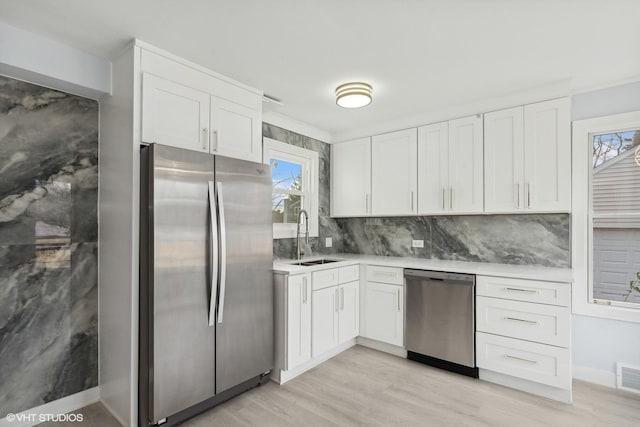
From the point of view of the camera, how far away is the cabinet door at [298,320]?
273cm

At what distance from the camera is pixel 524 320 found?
102 inches

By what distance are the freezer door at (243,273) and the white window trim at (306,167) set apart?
85 centimetres

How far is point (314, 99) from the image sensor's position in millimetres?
3096

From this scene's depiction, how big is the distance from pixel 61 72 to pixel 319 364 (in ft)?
9.95

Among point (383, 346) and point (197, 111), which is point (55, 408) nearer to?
point (197, 111)

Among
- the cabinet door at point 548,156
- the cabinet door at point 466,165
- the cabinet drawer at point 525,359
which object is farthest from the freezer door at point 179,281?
the cabinet door at point 548,156

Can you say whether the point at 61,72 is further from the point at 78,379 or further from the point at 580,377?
the point at 580,377

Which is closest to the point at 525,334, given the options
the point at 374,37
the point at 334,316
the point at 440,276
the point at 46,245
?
the point at 440,276

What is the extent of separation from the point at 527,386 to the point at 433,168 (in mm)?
2052

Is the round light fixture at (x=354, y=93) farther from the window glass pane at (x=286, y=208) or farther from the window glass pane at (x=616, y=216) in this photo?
the window glass pane at (x=616, y=216)

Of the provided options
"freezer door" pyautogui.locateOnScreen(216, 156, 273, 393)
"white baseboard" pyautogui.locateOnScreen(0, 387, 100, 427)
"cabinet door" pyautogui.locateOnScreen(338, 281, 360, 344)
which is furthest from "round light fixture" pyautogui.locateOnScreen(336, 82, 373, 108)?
"white baseboard" pyautogui.locateOnScreen(0, 387, 100, 427)

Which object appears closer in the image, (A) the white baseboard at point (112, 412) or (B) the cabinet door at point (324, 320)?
(A) the white baseboard at point (112, 412)

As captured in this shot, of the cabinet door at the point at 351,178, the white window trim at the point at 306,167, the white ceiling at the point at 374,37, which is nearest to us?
the white ceiling at the point at 374,37

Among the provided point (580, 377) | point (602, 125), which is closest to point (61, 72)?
point (602, 125)
